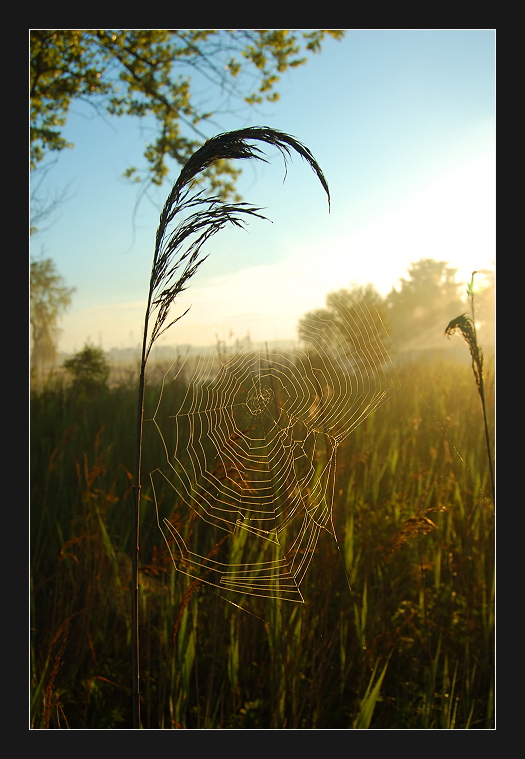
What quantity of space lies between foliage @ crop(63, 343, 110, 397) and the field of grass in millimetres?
1994

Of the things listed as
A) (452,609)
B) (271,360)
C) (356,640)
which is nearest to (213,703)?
(356,640)

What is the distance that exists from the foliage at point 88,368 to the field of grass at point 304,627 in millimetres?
1994

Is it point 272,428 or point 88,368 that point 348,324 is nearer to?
point 272,428

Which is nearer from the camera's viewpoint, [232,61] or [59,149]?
[232,61]

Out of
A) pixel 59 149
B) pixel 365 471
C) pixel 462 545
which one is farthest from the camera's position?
pixel 59 149

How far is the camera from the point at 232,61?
448cm

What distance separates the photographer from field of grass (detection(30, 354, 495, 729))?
2.02 metres

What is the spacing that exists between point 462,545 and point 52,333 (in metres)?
5.33

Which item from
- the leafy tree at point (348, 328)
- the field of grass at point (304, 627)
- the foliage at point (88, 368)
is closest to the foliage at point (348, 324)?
the leafy tree at point (348, 328)

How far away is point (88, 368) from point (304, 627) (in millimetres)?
3798

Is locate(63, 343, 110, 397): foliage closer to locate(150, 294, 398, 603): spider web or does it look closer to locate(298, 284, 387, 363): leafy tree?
locate(150, 294, 398, 603): spider web

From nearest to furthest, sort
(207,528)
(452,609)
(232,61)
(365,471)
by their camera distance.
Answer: (452,609), (207,528), (365,471), (232,61)

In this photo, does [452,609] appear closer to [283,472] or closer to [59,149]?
[283,472]

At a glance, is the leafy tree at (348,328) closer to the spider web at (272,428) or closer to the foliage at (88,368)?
the spider web at (272,428)
